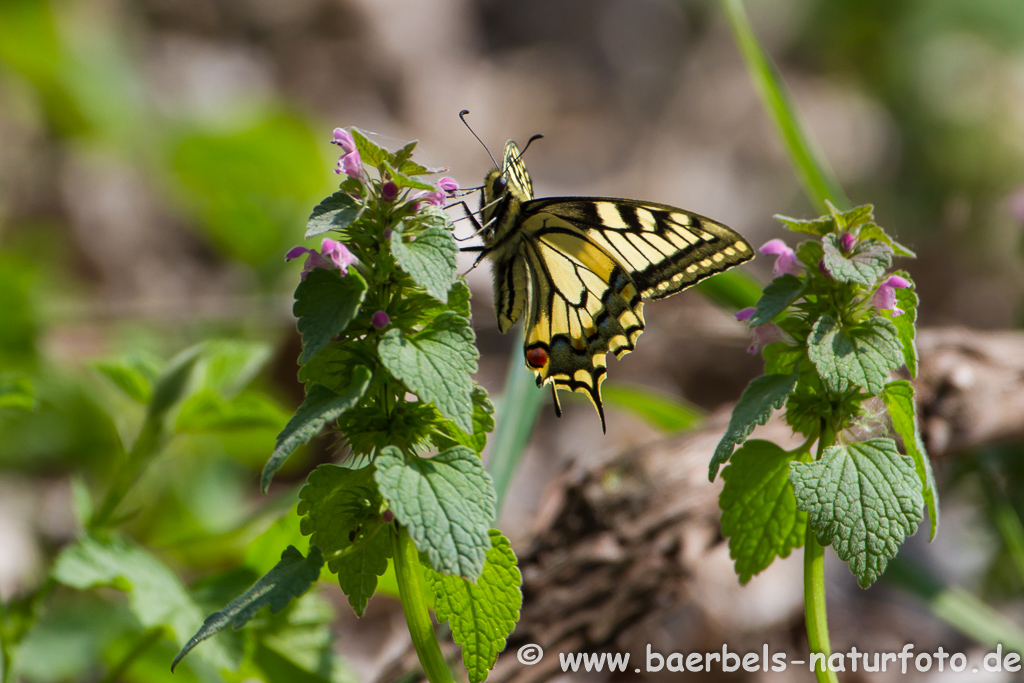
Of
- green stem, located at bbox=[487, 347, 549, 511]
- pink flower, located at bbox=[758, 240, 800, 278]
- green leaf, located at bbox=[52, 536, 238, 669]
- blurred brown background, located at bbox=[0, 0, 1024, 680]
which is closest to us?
pink flower, located at bbox=[758, 240, 800, 278]

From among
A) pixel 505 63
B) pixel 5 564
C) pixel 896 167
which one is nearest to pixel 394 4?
pixel 505 63

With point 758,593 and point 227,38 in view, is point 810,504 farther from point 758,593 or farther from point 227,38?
point 227,38

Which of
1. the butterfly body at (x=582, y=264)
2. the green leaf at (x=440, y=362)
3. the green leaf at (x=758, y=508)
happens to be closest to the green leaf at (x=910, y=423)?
the green leaf at (x=758, y=508)

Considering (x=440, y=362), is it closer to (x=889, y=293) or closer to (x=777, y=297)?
(x=777, y=297)

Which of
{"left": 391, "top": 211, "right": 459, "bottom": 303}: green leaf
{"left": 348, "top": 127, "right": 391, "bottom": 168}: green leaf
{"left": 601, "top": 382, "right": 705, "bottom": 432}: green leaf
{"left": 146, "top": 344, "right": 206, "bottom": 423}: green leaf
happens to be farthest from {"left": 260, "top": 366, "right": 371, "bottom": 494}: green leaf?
{"left": 601, "top": 382, "right": 705, "bottom": 432}: green leaf

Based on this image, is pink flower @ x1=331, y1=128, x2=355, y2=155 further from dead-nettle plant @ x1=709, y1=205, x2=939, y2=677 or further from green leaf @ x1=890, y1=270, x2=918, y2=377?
green leaf @ x1=890, y1=270, x2=918, y2=377
